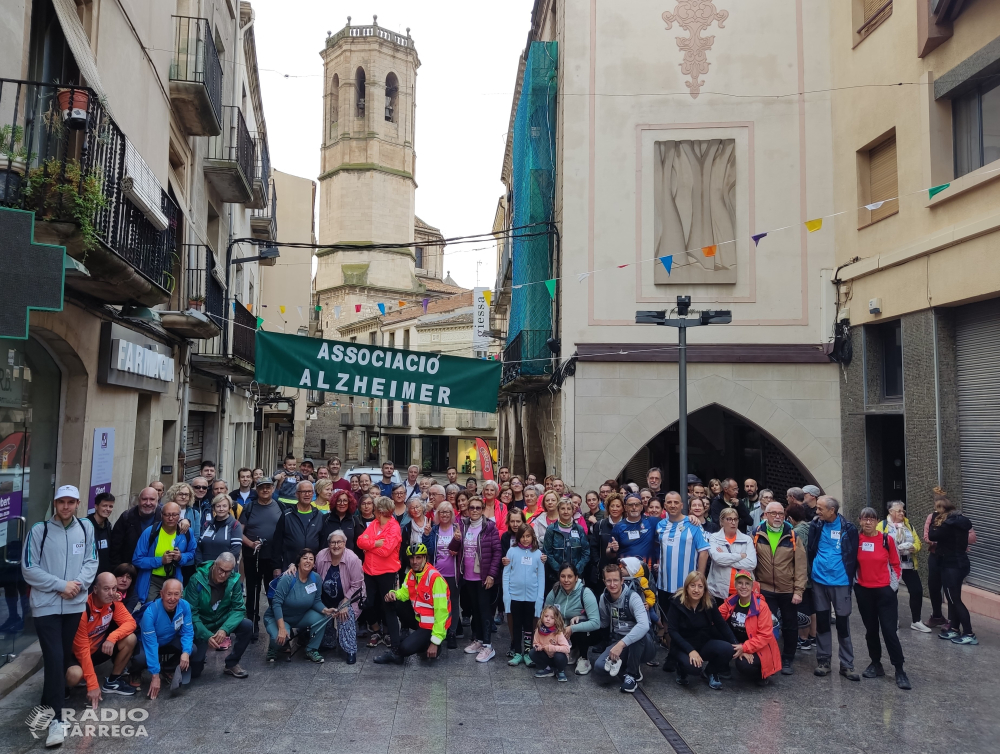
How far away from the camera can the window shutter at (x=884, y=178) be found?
11883 millimetres

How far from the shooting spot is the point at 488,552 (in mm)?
7898

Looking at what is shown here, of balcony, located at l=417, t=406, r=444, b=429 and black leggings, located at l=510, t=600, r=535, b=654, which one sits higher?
balcony, located at l=417, t=406, r=444, b=429

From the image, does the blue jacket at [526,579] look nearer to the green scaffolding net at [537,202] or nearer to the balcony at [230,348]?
the green scaffolding net at [537,202]

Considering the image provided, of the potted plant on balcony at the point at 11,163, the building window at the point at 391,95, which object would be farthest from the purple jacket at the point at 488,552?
the building window at the point at 391,95

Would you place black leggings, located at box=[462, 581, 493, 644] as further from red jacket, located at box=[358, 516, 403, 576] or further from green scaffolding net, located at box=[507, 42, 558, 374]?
green scaffolding net, located at box=[507, 42, 558, 374]

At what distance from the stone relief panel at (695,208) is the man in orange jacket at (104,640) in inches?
397

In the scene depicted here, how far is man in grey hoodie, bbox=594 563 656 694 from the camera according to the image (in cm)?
668

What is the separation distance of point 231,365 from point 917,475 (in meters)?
11.7

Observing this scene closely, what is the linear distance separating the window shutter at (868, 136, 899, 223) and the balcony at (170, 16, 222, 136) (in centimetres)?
1031

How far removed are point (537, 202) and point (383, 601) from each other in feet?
33.6

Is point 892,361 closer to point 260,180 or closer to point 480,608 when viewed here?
point 480,608

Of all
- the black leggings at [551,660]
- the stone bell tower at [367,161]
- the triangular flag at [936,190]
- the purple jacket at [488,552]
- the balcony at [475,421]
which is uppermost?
the stone bell tower at [367,161]

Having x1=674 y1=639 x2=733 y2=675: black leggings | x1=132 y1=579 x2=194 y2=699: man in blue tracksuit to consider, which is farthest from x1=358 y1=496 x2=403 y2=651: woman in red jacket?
x1=674 y1=639 x2=733 y2=675: black leggings

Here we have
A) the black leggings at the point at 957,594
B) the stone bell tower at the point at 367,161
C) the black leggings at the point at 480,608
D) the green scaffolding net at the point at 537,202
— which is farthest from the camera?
the stone bell tower at the point at 367,161
